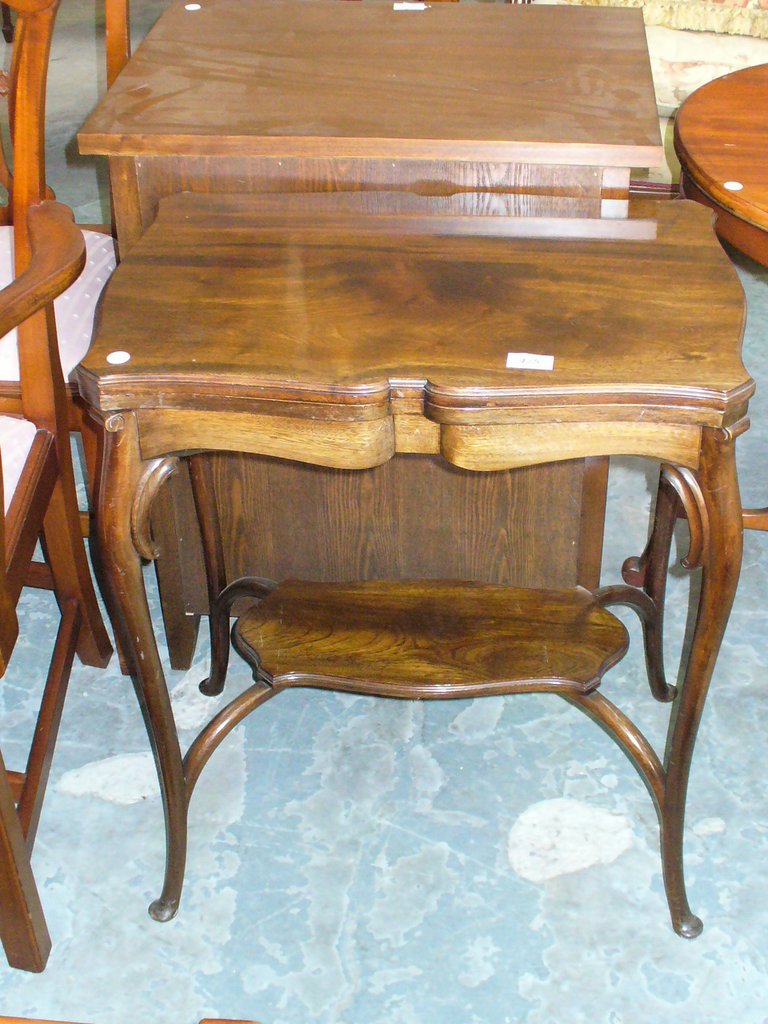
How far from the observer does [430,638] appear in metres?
1.63

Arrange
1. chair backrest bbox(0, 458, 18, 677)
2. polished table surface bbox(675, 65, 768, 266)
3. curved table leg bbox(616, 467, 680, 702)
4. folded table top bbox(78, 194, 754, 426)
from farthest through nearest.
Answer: curved table leg bbox(616, 467, 680, 702) → polished table surface bbox(675, 65, 768, 266) → chair backrest bbox(0, 458, 18, 677) → folded table top bbox(78, 194, 754, 426)

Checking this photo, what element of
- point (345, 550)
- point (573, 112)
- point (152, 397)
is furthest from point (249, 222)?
point (345, 550)

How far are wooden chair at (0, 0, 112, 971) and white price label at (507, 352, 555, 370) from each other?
0.54 meters

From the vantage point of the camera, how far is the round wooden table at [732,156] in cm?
169

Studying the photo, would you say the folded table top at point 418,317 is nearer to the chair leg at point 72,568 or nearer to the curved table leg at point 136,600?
the curved table leg at point 136,600

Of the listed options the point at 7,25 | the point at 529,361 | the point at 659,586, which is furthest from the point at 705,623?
the point at 7,25

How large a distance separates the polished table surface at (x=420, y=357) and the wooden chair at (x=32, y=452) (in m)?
0.13

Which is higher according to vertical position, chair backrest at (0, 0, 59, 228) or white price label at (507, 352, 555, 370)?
chair backrest at (0, 0, 59, 228)

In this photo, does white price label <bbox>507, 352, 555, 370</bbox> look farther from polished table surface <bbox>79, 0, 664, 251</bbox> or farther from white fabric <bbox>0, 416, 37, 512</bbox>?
white fabric <bbox>0, 416, 37, 512</bbox>

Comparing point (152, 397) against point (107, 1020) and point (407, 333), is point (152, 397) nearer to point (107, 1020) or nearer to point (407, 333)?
point (407, 333)

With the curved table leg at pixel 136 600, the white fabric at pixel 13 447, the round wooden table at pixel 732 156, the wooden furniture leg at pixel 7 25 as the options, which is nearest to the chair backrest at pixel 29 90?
the white fabric at pixel 13 447

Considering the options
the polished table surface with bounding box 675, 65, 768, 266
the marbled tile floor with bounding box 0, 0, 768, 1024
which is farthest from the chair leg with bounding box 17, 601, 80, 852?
the polished table surface with bounding box 675, 65, 768, 266

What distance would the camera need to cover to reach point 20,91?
1.57 metres

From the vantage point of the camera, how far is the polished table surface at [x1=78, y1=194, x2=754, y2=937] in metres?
1.15
